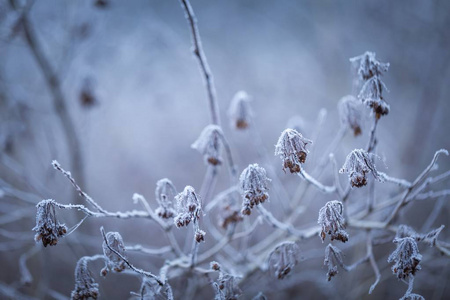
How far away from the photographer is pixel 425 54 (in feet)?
14.9

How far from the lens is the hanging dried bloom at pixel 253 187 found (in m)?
1.44

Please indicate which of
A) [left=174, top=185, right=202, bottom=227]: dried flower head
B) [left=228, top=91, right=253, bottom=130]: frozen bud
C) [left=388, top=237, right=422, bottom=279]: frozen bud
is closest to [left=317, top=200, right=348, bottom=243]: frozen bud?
[left=388, top=237, right=422, bottom=279]: frozen bud

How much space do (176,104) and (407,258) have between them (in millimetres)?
7323

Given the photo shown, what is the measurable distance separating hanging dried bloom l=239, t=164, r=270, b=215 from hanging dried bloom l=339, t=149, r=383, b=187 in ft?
1.14

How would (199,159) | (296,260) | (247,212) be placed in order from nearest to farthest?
(247,212) < (296,260) < (199,159)

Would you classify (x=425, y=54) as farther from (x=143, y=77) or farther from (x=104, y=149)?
(x=104, y=149)

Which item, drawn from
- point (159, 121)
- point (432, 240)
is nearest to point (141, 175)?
point (159, 121)

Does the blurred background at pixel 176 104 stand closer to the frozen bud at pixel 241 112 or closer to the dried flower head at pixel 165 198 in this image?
the frozen bud at pixel 241 112

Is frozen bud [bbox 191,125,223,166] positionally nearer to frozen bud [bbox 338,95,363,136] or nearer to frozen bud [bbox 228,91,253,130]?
frozen bud [bbox 228,91,253,130]

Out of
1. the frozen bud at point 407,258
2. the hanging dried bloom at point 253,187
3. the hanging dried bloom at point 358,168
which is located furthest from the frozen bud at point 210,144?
the frozen bud at point 407,258

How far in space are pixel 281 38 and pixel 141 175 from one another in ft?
15.8

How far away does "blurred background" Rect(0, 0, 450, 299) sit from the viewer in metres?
3.21

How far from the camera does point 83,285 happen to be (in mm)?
1585

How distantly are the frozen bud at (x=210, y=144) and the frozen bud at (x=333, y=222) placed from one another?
0.67 metres
